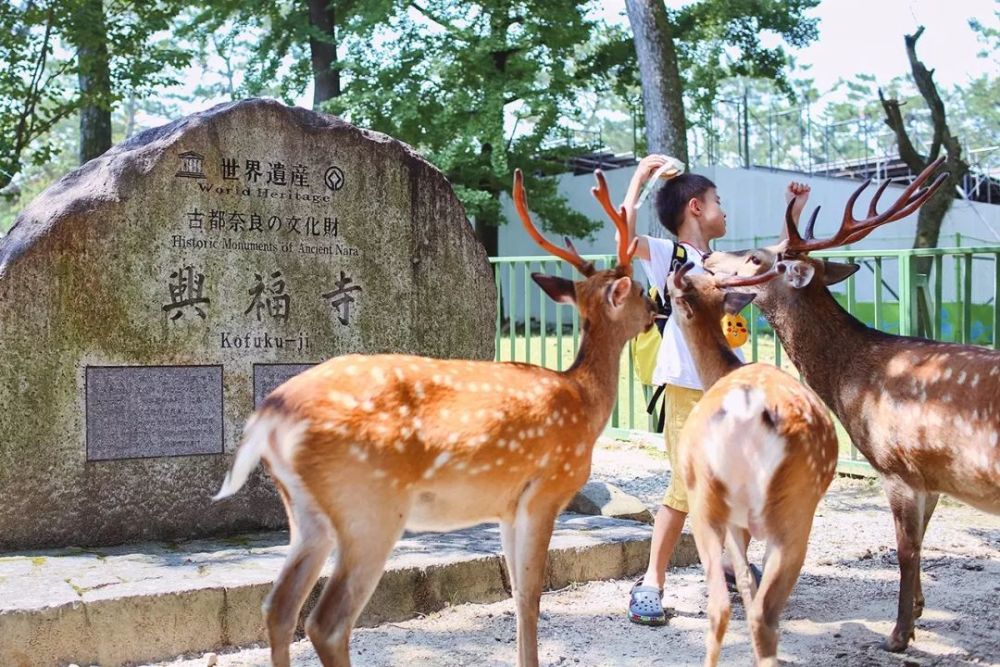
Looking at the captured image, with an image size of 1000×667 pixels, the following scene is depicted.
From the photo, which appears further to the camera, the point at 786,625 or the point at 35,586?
the point at 786,625

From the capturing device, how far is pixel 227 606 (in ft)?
13.5

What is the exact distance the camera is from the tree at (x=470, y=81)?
49.4 ft

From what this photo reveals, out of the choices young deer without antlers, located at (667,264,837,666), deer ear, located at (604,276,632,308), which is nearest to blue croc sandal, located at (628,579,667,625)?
young deer without antlers, located at (667,264,837,666)

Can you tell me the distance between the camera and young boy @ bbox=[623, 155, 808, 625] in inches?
171

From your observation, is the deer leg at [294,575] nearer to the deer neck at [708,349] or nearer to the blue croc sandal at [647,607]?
the deer neck at [708,349]

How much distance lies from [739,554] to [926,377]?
3.75 feet

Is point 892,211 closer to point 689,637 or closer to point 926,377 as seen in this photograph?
point 926,377

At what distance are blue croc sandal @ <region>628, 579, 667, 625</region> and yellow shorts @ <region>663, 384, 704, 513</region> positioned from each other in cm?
38

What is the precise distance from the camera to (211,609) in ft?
13.4

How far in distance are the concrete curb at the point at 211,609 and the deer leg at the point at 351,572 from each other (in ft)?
3.72

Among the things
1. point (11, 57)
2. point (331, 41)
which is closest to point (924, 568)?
point (11, 57)

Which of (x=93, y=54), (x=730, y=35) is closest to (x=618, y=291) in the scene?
(x=93, y=54)

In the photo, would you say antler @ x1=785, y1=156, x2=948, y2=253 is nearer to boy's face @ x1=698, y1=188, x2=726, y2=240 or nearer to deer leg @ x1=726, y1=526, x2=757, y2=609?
boy's face @ x1=698, y1=188, x2=726, y2=240

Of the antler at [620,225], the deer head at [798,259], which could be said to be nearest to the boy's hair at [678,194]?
the deer head at [798,259]
